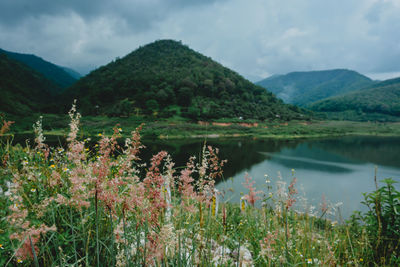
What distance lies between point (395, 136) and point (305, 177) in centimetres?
6646

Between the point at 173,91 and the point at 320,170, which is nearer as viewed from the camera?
the point at 320,170

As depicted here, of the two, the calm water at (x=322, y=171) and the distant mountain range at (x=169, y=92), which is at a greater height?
the distant mountain range at (x=169, y=92)

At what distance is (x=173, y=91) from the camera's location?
278 ft

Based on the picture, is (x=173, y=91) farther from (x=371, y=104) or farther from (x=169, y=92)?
(x=371, y=104)

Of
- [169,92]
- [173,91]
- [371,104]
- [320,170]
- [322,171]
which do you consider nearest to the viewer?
[322,171]

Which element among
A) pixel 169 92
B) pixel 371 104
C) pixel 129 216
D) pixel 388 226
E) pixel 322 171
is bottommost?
pixel 322 171

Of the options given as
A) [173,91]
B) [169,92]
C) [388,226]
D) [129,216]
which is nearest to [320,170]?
[388,226]

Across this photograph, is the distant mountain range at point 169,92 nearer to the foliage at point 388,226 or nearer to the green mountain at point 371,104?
the green mountain at point 371,104

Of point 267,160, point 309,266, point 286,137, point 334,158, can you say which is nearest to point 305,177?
point 267,160

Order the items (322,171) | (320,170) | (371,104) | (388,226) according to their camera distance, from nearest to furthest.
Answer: (388,226), (322,171), (320,170), (371,104)

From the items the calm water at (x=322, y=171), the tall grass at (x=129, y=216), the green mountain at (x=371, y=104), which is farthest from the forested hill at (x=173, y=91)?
the tall grass at (x=129, y=216)

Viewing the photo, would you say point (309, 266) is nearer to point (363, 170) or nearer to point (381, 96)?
point (363, 170)

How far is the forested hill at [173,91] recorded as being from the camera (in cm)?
7269

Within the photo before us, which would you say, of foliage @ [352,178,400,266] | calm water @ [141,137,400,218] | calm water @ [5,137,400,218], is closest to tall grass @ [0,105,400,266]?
foliage @ [352,178,400,266]
